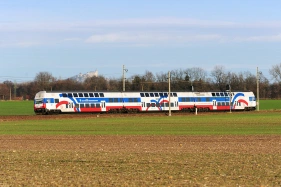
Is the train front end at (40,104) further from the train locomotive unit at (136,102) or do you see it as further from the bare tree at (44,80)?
the bare tree at (44,80)

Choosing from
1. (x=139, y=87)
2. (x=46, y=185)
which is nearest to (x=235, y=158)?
(x=46, y=185)

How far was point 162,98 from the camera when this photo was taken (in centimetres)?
8494

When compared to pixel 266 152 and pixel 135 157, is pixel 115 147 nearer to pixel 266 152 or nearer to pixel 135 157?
pixel 135 157

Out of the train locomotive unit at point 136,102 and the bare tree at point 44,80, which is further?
the bare tree at point 44,80

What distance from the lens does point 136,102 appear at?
83.4m

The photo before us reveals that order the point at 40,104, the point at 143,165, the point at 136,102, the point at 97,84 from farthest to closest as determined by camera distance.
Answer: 1. the point at 97,84
2. the point at 136,102
3. the point at 40,104
4. the point at 143,165

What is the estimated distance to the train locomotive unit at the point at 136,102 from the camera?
78938mm

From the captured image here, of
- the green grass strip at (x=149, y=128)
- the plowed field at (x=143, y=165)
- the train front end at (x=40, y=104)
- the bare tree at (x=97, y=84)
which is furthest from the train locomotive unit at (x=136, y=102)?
the bare tree at (x=97, y=84)

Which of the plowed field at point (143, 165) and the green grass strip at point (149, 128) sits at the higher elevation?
the plowed field at point (143, 165)

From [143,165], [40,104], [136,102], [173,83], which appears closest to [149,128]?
[143,165]

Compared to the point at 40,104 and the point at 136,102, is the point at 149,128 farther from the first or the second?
the point at 136,102

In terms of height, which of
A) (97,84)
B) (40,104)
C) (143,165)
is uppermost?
(97,84)

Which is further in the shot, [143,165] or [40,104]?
[40,104]

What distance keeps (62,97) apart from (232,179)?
64738 mm
